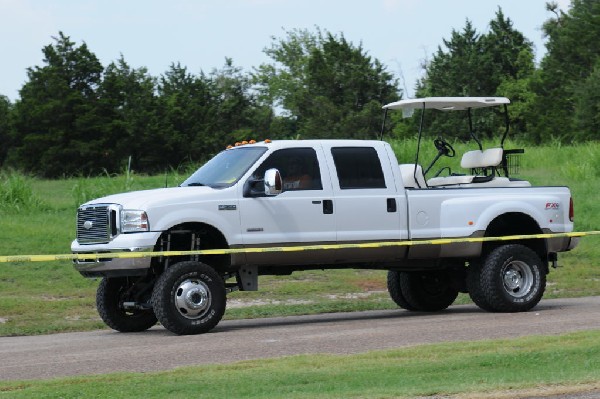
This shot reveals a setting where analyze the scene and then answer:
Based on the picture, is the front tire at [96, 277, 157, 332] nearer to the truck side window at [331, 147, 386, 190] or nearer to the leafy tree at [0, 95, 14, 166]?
the truck side window at [331, 147, 386, 190]

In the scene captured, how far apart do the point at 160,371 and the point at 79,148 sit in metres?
67.3

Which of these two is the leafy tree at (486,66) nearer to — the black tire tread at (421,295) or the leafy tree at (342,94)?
the leafy tree at (342,94)

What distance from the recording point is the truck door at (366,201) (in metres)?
15.3

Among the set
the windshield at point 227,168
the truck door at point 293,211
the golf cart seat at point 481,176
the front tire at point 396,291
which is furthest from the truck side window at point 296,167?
the front tire at point 396,291

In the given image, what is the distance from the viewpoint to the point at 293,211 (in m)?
14.9

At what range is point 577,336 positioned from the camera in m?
12.6

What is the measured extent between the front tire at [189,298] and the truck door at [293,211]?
2.19 ft

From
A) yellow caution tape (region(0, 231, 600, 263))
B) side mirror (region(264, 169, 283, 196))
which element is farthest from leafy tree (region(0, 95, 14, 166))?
side mirror (region(264, 169, 283, 196))

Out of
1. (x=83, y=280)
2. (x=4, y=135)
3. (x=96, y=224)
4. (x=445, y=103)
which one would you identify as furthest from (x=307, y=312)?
(x=4, y=135)

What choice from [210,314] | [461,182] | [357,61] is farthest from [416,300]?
[357,61]

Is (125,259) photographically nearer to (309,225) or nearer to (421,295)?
(309,225)

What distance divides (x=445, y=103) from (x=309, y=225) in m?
3.24

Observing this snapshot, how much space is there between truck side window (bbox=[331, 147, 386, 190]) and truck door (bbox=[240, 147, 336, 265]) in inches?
10.0

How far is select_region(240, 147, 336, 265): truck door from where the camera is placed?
14.7 metres
